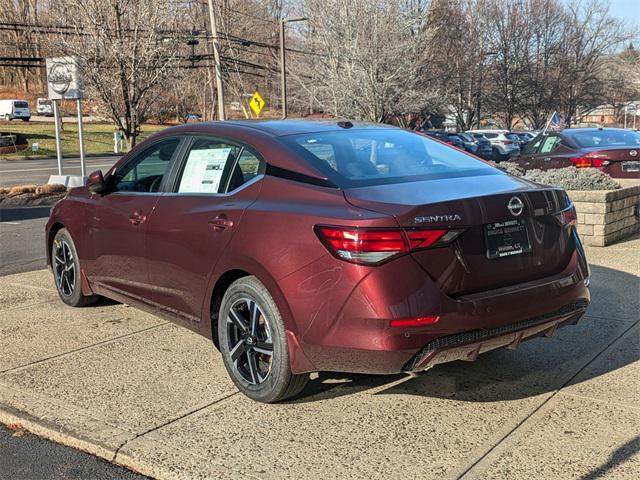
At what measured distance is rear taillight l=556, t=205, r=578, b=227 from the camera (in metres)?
3.89

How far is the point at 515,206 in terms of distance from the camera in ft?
11.8

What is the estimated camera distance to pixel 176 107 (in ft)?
179

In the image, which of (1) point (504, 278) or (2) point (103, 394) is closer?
(1) point (504, 278)

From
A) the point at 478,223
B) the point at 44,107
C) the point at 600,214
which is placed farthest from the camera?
the point at 44,107

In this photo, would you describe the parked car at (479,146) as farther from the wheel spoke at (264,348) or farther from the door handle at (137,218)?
the wheel spoke at (264,348)

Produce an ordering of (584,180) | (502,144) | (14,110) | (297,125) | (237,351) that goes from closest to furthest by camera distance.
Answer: (237,351) → (297,125) → (584,180) → (502,144) → (14,110)

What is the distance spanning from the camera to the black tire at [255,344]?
12.2 feet

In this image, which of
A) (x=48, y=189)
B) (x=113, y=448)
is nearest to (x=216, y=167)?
(x=113, y=448)

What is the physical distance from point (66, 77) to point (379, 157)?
13922mm

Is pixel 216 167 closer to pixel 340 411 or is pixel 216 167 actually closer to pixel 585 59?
pixel 340 411

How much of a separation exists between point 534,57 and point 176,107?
88.8 feet

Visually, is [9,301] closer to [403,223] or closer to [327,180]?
[327,180]

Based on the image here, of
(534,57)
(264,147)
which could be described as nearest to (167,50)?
(264,147)

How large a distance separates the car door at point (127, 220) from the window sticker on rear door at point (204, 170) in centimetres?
26
